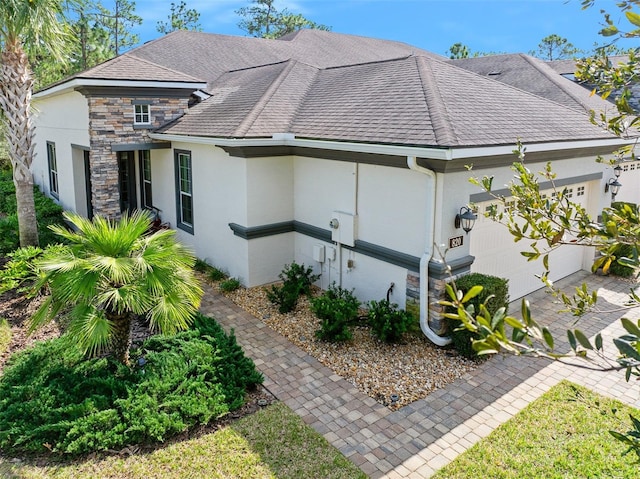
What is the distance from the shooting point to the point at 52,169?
62.8 ft

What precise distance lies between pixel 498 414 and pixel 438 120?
4.64 meters

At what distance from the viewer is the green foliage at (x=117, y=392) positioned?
6.02m

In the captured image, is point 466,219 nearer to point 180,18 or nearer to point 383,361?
point 383,361

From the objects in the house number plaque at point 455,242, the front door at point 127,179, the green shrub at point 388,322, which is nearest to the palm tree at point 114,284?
the green shrub at point 388,322

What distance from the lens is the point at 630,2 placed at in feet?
10.0

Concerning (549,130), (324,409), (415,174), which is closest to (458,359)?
(324,409)

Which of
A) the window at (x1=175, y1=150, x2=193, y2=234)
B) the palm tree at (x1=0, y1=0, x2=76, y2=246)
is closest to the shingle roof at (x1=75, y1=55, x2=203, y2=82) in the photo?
the palm tree at (x1=0, y1=0, x2=76, y2=246)

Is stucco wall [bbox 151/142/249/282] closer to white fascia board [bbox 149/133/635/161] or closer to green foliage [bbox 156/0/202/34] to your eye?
white fascia board [bbox 149/133/635/161]

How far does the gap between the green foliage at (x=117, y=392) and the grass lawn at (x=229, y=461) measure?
24 centimetres

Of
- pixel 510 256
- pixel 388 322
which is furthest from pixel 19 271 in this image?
pixel 510 256

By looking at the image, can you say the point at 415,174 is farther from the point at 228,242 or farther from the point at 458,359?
the point at 228,242

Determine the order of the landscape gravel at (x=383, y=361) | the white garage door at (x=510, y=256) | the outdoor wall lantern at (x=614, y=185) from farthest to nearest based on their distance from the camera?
the outdoor wall lantern at (x=614, y=185) < the white garage door at (x=510, y=256) < the landscape gravel at (x=383, y=361)

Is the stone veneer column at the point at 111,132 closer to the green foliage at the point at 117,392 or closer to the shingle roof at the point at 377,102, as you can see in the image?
the shingle roof at the point at 377,102

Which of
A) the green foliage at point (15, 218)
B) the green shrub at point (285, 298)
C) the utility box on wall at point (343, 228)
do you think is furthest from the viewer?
the green foliage at point (15, 218)
